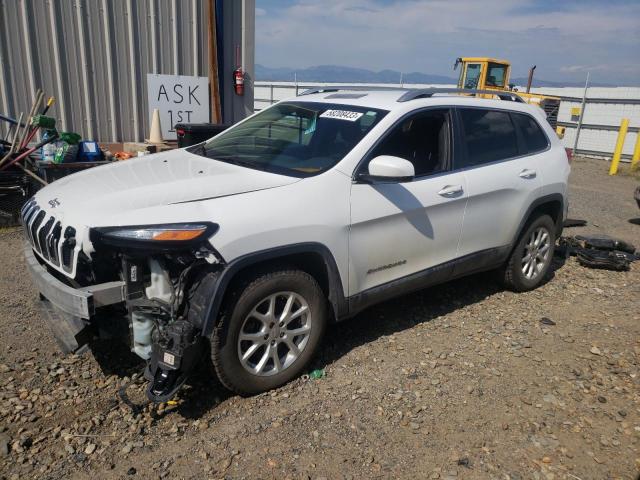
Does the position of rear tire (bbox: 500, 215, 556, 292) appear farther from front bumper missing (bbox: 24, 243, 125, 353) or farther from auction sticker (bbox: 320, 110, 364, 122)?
front bumper missing (bbox: 24, 243, 125, 353)

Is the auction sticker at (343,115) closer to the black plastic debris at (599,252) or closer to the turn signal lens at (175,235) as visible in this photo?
the turn signal lens at (175,235)

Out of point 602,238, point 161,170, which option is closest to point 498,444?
point 161,170

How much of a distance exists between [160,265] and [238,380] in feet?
2.72

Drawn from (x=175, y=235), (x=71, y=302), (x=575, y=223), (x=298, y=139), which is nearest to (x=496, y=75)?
(x=575, y=223)

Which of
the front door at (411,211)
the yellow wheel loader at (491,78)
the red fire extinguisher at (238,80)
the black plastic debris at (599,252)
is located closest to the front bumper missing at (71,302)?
the front door at (411,211)

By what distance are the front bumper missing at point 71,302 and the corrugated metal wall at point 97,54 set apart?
510 centimetres

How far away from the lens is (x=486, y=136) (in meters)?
4.27

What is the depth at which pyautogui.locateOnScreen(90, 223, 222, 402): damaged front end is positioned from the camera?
2.59m

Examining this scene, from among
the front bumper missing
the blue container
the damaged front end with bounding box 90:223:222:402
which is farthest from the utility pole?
the damaged front end with bounding box 90:223:222:402

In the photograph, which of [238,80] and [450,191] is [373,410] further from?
[238,80]

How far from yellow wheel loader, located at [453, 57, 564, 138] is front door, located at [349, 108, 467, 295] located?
14230 mm

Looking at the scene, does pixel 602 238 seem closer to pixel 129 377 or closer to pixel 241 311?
pixel 241 311

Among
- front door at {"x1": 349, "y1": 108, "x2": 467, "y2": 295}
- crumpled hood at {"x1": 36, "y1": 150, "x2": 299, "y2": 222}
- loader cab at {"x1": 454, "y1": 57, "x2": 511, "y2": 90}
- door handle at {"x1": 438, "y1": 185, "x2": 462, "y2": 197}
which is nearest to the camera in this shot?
crumpled hood at {"x1": 36, "y1": 150, "x2": 299, "y2": 222}

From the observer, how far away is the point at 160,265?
8.86 feet
